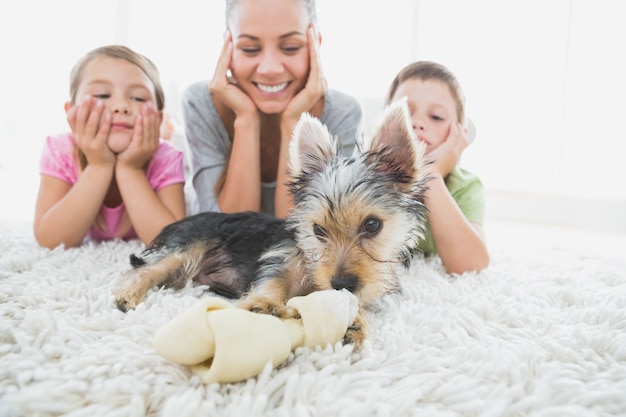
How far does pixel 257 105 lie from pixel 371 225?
4.95 ft

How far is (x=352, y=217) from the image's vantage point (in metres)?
1.44

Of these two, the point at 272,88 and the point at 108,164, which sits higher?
the point at 272,88

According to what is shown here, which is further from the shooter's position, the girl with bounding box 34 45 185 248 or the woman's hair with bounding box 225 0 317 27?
the woman's hair with bounding box 225 0 317 27

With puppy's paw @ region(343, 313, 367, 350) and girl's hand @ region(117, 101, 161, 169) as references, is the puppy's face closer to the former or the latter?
puppy's paw @ region(343, 313, 367, 350)

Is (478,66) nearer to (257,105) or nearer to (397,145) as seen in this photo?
(257,105)

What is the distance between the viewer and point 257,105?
2723 mm

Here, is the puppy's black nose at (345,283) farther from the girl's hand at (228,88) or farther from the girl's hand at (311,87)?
the girl's hand at (228,88)

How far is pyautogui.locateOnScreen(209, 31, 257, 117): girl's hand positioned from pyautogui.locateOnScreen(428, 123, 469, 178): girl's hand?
42.6 inches

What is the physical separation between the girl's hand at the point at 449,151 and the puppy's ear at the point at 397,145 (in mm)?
890

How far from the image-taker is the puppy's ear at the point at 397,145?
Answer: 5.05 ft

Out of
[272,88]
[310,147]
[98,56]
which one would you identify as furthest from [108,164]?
[310,147]

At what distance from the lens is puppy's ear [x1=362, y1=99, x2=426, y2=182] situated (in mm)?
1540

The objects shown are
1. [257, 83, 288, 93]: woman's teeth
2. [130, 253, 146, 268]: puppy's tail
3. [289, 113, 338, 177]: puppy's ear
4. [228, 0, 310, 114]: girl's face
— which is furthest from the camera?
[257, 83, 288, 93]: woman's teeth

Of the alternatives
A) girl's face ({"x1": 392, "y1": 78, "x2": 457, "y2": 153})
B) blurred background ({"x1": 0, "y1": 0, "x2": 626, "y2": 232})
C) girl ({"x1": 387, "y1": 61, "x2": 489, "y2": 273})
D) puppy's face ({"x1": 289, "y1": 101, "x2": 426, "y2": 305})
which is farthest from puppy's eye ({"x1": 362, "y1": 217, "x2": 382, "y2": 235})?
blurred background ({"x1": 0, "y1": 0, "x2": 626, "y2": 232})
